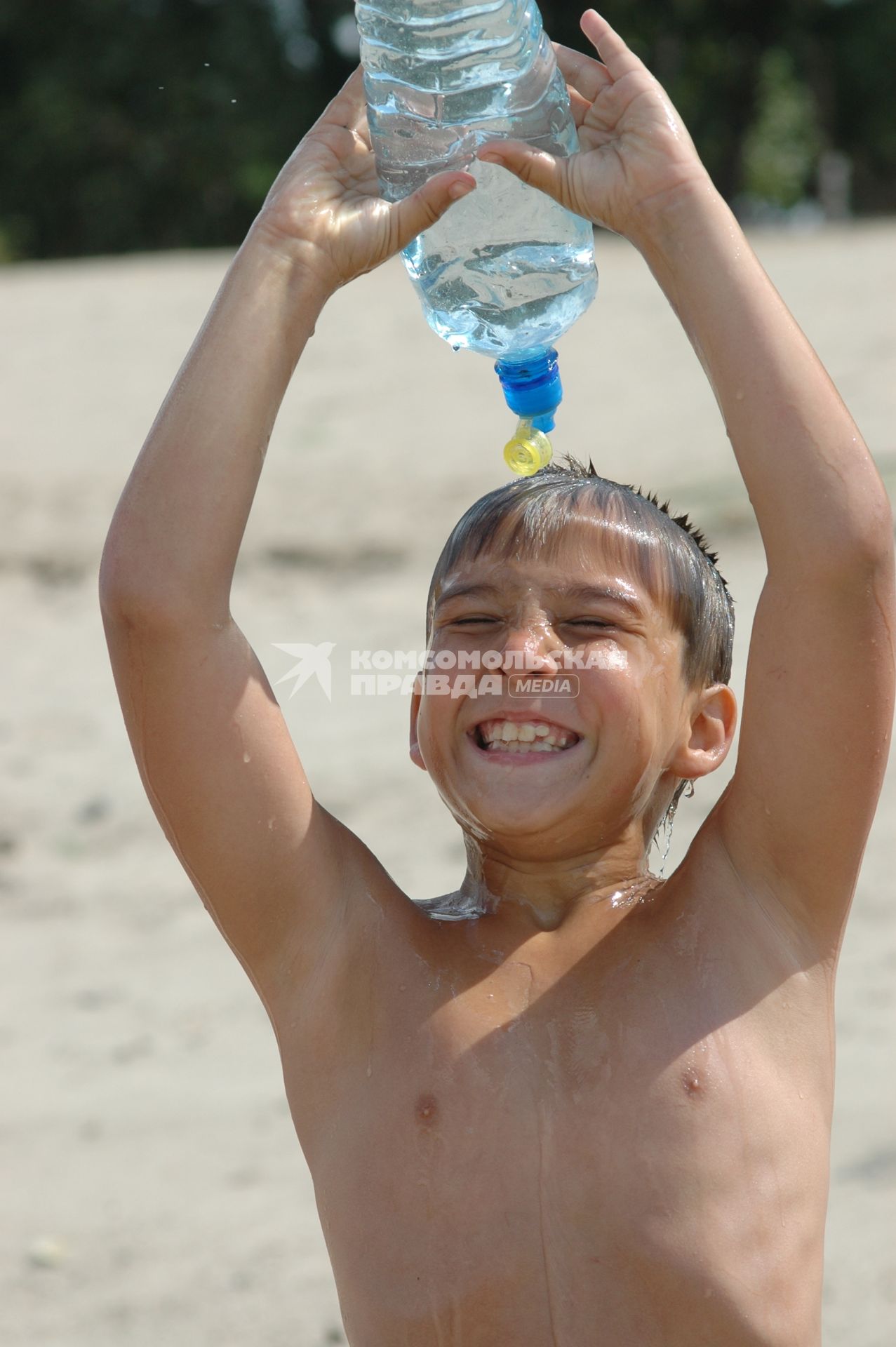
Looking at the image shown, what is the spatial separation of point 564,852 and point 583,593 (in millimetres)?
354

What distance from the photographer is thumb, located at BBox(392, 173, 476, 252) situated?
2.09 metres

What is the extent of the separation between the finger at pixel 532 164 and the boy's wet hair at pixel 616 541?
15.9 inches

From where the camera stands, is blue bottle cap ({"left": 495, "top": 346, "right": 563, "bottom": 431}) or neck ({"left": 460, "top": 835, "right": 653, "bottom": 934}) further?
blue bottle cap ({"left": 495, "top": 346, "right": 563, "bottom": 431})

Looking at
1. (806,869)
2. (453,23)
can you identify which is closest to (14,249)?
(453,23)

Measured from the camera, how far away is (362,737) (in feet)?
22.4

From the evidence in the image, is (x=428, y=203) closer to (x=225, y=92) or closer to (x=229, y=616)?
(x=229, y=616)

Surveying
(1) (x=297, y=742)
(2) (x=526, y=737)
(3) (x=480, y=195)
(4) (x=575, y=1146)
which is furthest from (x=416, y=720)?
(1) (x=297, y=742)

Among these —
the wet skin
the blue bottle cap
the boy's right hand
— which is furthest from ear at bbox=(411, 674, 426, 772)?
the boy's right hand

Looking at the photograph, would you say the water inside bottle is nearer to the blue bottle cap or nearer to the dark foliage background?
the blue bottle cap

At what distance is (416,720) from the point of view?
2281mm

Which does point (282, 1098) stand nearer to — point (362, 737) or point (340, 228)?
point (362, 737)

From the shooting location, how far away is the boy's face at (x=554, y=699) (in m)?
2.04

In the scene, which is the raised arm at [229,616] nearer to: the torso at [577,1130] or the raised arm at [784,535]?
the torso at [577,1130]

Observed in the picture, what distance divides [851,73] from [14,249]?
37.0ft
